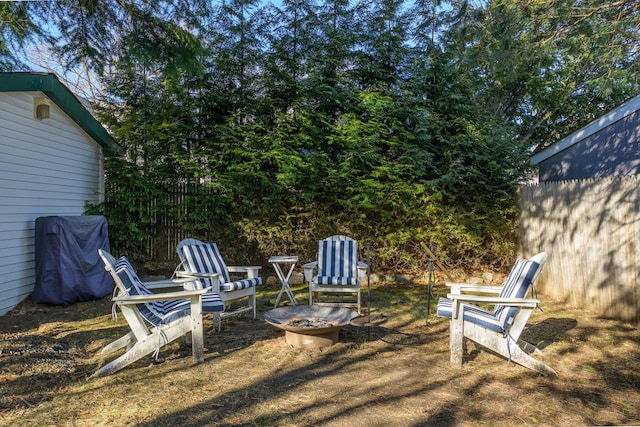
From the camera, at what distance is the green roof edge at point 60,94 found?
5.35 metres

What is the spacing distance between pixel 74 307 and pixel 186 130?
349cm

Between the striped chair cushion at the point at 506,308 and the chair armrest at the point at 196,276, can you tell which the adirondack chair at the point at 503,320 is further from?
the chair armrest at the point at 196,276

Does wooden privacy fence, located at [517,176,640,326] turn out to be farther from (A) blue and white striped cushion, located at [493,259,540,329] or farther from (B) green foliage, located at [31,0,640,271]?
(A) blue and white striped cushion, located at [493,259,540,329]

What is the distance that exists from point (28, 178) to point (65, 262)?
4.11 ft

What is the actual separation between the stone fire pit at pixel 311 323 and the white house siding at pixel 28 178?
3.86m

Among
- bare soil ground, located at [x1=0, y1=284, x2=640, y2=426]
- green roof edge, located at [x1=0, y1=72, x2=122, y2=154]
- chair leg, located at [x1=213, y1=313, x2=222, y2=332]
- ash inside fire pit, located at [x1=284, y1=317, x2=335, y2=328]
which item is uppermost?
green roof edge, located at [x1=0, y1=72, x2=122, y2=154]

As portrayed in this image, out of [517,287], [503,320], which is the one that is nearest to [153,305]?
[503,320]

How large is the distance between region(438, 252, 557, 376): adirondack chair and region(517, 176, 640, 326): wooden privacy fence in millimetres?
2061

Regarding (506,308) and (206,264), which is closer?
(506,308)

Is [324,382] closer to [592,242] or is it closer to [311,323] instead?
[311,323]

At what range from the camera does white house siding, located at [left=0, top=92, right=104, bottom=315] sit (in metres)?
5.40

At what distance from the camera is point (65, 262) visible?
232 inches

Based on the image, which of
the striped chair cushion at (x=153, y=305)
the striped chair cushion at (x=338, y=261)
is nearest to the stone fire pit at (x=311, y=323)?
the striped chair cushion at (x=153, y=305)

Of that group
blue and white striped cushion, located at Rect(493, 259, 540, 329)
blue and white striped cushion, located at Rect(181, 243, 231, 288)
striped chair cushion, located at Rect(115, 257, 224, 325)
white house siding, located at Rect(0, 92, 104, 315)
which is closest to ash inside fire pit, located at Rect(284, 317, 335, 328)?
striped chair cushion, located at Rect(115, 257, 224, 325)
